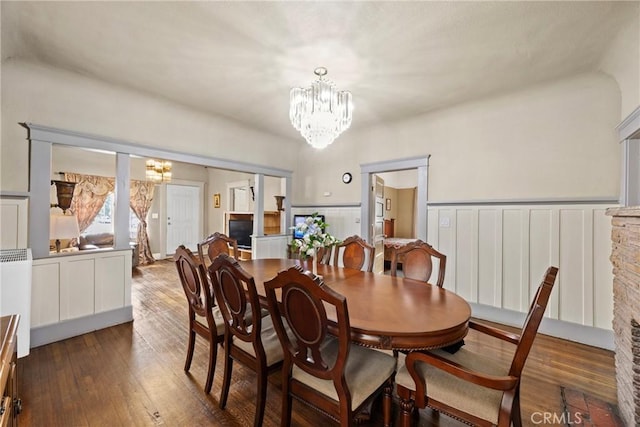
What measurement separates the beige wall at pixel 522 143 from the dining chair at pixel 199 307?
3.05m

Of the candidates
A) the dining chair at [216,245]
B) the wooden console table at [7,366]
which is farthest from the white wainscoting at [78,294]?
the wooden console table at [7,366]

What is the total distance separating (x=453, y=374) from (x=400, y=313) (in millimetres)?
370

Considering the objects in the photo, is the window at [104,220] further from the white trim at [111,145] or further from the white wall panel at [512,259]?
the white wall panel at [512,259]

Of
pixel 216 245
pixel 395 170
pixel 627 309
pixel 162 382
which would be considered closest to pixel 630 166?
pixel 627 309

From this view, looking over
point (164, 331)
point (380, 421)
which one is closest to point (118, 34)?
point (164, 331)

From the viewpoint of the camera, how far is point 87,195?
581 centimetres

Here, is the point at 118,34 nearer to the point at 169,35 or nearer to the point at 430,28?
the point at 169,35

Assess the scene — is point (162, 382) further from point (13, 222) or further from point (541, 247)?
point (541, 247)

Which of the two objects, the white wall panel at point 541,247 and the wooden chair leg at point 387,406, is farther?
the white wall panel at point 541,247

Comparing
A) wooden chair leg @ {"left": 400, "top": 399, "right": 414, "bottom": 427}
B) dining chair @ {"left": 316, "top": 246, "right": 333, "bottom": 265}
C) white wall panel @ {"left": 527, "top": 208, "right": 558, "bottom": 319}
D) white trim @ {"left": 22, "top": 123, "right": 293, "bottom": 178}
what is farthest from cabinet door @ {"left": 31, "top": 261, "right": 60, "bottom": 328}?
white wall panel @ {"left": 527, "top": 208, "right": 558, "bottom": 319}

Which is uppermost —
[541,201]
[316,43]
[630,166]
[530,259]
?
[316,43]

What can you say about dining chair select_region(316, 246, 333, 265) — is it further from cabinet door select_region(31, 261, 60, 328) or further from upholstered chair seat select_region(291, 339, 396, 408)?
cabinet door select_region(31, 261, 60, 328)

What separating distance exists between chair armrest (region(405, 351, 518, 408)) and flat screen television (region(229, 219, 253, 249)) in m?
5.62

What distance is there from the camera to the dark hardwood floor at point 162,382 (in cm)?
171
